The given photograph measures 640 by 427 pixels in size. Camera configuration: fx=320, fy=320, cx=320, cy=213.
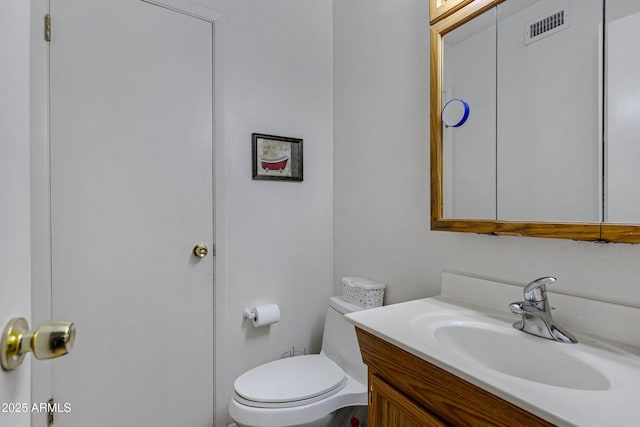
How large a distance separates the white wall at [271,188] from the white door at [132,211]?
9cm

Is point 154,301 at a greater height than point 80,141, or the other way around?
point 80,141

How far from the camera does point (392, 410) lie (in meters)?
0.89

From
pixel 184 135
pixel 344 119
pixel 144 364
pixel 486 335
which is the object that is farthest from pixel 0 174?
pixel 344 119

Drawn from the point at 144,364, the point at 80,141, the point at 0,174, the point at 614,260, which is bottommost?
the point at 144,364

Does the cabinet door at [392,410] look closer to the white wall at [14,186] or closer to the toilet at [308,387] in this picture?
the toilet at [308,387]

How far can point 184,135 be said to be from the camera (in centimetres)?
153

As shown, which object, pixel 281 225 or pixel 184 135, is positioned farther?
pixel 281 225

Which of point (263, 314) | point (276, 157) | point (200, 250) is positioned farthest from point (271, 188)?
point (263, 314)

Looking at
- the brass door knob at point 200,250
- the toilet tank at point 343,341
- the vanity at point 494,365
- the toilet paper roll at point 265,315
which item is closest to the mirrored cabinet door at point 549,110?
the vanity at point 494,365

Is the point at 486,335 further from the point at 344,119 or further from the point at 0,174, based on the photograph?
the point at 344,119

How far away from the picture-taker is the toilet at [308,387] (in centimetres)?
119

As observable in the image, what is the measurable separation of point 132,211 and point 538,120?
159 centimetres

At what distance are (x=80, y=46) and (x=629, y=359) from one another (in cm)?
205

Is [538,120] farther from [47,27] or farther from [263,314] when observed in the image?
[47,27]
